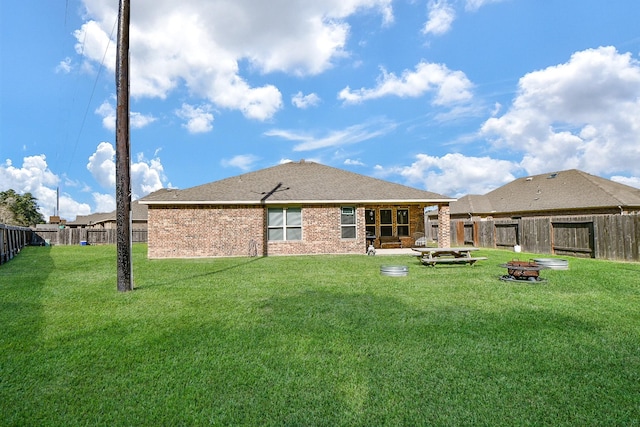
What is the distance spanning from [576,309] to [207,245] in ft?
45.6

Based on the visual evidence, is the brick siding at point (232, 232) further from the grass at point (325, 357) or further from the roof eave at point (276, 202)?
the grass at point (325, 357)

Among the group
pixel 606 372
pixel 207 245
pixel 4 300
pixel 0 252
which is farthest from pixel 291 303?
pixel 0 252

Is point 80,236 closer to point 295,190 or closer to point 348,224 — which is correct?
point 295,190

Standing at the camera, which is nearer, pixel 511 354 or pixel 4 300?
pixel 511 354

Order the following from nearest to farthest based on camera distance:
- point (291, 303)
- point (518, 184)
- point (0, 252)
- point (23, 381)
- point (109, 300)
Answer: point (23, 381)
point (291, 303)
point (109, 300)
point (0, 252)
point (518, 184)

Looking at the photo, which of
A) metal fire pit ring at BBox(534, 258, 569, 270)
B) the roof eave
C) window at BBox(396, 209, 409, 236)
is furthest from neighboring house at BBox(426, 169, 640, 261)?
metal fire pit ring at BBox(534, 258, 569, 270)

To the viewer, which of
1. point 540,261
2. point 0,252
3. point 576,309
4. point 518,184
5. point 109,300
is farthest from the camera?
point 518,184

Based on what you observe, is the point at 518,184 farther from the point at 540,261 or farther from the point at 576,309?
the point at 576,309

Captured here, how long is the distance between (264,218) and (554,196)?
20.6m

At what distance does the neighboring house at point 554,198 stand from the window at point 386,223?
40.1 feet

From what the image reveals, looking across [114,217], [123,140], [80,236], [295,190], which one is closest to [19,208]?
[114,217]

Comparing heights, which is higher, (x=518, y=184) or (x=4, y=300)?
(x=518, y=184)

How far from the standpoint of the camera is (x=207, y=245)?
53.6ft

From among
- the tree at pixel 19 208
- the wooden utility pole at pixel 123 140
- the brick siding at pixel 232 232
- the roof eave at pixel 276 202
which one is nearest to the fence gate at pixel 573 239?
the roof eave at pixel 276 202
